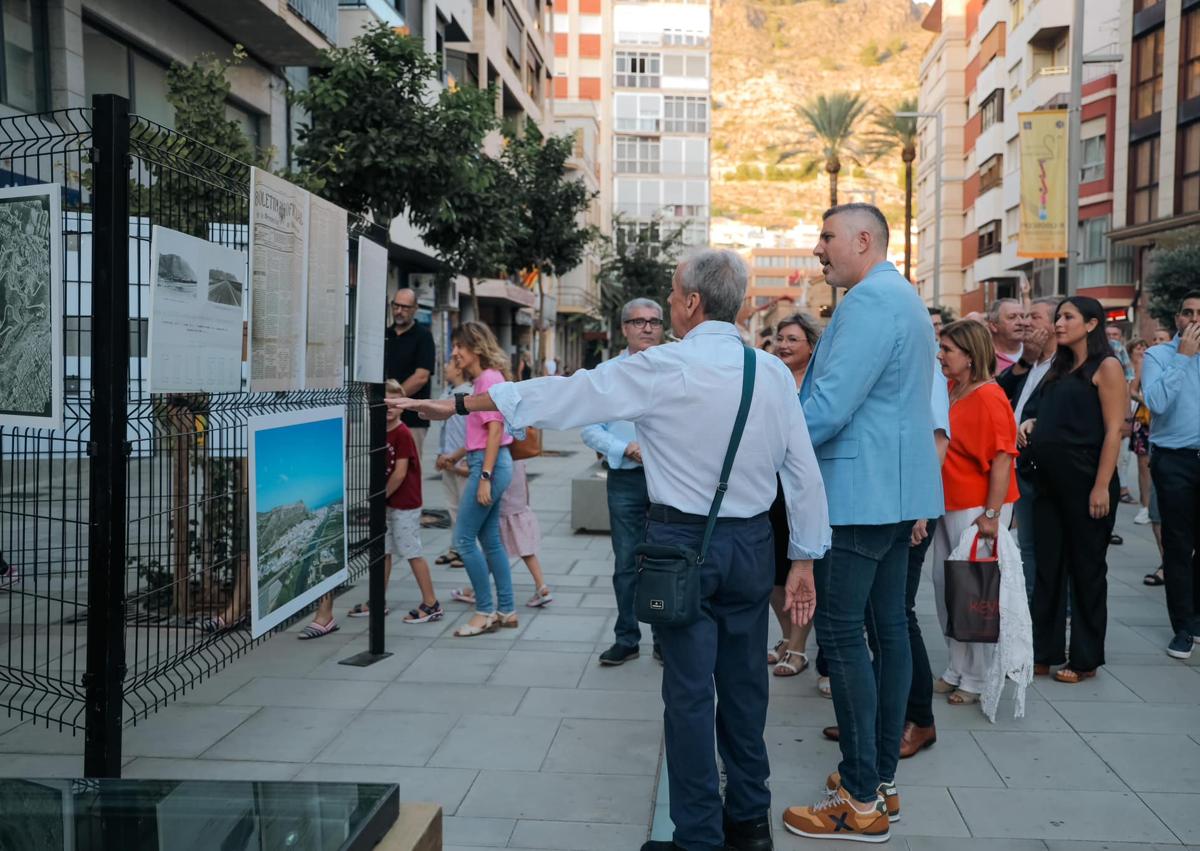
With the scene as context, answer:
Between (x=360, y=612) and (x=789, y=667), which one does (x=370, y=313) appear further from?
(x=789, y=667)

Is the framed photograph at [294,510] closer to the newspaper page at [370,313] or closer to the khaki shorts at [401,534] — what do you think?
the newspaper page at [370,313]

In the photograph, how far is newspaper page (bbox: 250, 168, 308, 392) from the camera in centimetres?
453

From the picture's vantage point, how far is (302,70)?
19.9m

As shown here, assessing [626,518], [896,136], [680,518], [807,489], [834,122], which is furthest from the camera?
[834,122]

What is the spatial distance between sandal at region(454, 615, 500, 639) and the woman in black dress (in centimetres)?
312

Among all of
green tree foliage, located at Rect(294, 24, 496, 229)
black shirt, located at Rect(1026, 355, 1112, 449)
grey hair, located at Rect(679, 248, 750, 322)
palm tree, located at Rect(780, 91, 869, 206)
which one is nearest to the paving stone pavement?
black shirt, located at Rect(1026, 355, 1112, 449)

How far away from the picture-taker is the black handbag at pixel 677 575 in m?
3.47

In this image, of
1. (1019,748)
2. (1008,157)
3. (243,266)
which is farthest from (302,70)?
(1008,157)

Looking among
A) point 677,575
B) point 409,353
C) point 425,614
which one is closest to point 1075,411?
point 677,575

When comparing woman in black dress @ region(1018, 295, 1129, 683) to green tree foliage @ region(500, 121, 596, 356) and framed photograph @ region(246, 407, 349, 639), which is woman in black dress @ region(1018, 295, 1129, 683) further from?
green tree foliage @ region(500, 121, 596, 356)

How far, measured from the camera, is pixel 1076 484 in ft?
19.4

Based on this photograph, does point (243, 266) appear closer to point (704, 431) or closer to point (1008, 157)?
point (704, 431)

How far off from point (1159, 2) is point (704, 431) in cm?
3720

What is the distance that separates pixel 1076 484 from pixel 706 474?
3184 millimetres
